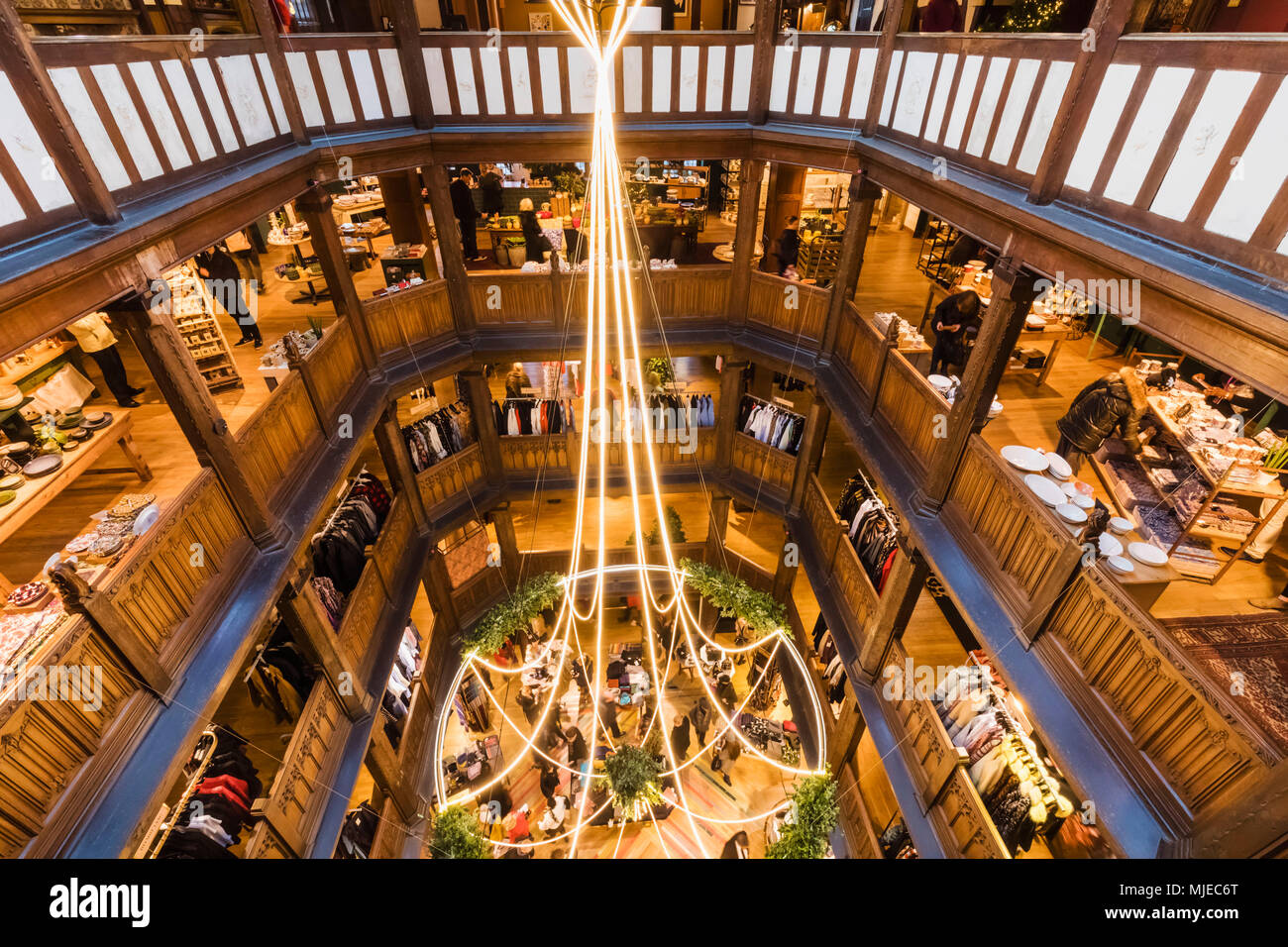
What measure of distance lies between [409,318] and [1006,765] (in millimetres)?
9114

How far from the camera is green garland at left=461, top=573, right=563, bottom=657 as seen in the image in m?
9.38

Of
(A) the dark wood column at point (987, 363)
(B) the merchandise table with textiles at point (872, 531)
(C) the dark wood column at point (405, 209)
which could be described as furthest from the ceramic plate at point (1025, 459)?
(C) the dark wood column at point (405, 209)

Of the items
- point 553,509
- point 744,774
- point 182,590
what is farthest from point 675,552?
point 182,590

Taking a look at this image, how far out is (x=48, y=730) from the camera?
12.1 feet

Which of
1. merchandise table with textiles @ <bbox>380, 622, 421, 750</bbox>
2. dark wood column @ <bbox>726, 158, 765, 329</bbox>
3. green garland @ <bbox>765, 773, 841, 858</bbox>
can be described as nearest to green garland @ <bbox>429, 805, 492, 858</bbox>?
merchandise table with textiles @ <bbox>380, 622, 421, 750</bbox>

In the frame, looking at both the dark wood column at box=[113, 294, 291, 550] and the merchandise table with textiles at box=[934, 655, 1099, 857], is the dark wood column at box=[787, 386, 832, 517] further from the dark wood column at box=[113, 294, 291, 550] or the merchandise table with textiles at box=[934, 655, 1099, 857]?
the dark wood column at box=[113, 294, 291, 550]

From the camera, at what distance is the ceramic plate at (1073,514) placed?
16.0 ft

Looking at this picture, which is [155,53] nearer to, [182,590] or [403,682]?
[182,590]

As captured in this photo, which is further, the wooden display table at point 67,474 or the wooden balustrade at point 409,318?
the wooden balustrade at point 409,318

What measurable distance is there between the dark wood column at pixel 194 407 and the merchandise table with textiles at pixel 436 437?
3.80 meters

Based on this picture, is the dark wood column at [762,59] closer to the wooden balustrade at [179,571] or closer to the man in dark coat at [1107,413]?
the man in dark coat at [1107,413]

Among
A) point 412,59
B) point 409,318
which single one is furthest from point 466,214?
point 412,59

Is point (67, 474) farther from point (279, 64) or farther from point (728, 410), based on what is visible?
point (728, 410)

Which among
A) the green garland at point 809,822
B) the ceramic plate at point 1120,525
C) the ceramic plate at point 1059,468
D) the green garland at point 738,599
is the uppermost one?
the ceramic plate at point 1059,468
